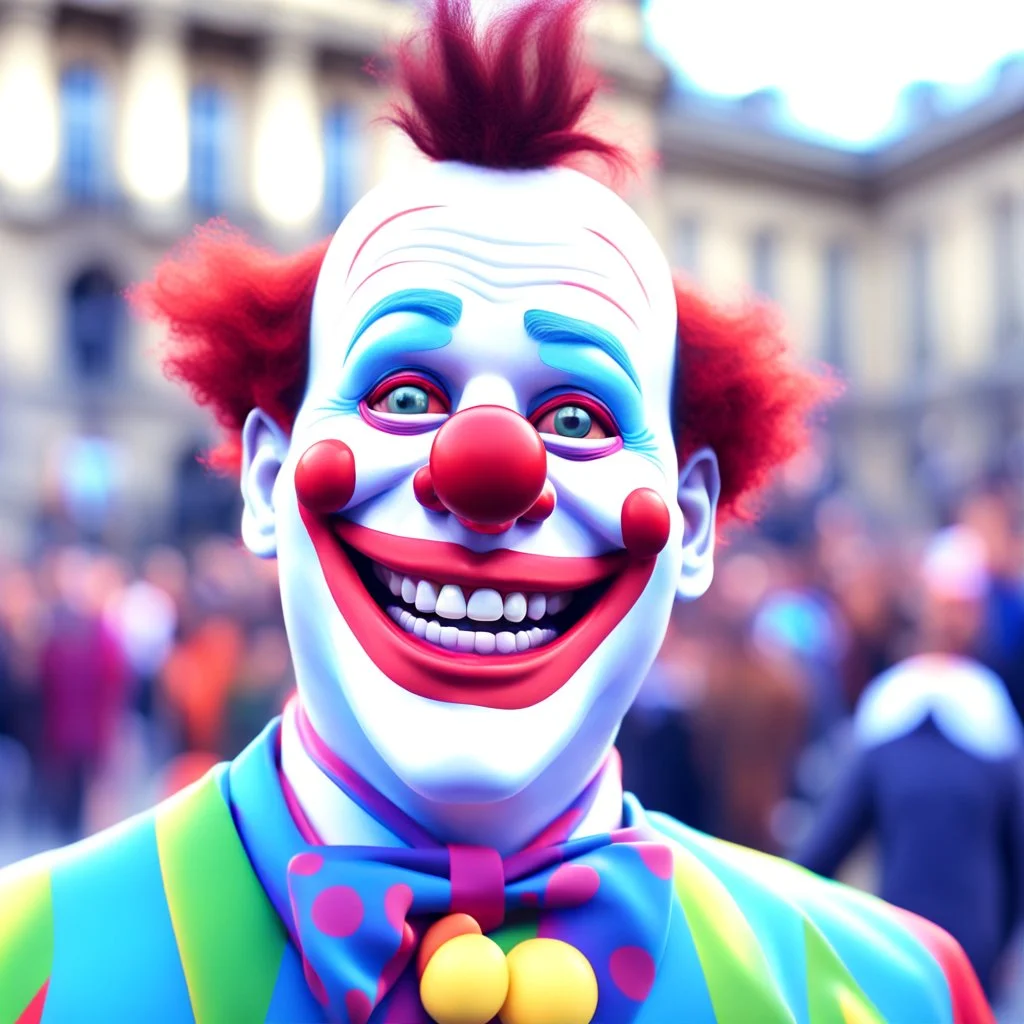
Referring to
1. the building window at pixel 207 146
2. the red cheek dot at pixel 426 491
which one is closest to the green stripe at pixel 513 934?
the red cheek dot at pixel 426 491

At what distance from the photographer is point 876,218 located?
31250mm

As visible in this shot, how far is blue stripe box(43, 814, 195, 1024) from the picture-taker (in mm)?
1368

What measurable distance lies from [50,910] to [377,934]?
1.20ft

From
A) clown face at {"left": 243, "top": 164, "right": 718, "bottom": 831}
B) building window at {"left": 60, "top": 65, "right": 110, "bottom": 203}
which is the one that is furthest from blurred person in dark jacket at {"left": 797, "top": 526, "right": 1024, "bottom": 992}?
building window at {"left": 60, "top": 65, "right": 110, "bottom": 203}

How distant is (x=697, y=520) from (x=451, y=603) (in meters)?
0.41

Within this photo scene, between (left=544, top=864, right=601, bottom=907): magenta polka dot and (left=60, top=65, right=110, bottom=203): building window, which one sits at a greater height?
(left=60, top=65, right=110, bottom=203): building window

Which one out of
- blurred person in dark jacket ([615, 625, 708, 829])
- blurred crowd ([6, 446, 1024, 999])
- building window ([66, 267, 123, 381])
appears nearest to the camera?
blurred crowd ([6, 446, 1024, 999])

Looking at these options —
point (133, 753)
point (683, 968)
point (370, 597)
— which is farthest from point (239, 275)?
point (133, 753)

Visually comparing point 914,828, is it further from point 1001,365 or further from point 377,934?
point 1001,365

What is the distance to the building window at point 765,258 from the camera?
29.9 meters

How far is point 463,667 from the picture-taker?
1398 mm

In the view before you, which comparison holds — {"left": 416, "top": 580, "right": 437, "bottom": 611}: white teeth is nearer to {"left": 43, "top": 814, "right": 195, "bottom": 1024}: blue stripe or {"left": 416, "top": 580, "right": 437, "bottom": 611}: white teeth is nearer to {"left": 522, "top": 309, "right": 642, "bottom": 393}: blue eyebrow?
{"left": 522, "top": 309, "right": 642, "bottom": 393}: blue eyebrow

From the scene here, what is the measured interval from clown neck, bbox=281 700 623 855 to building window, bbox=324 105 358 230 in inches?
879

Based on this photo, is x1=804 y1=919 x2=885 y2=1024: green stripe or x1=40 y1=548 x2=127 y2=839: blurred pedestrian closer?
x1=804 y1=919 x2=885 y2=1024: green stripe
